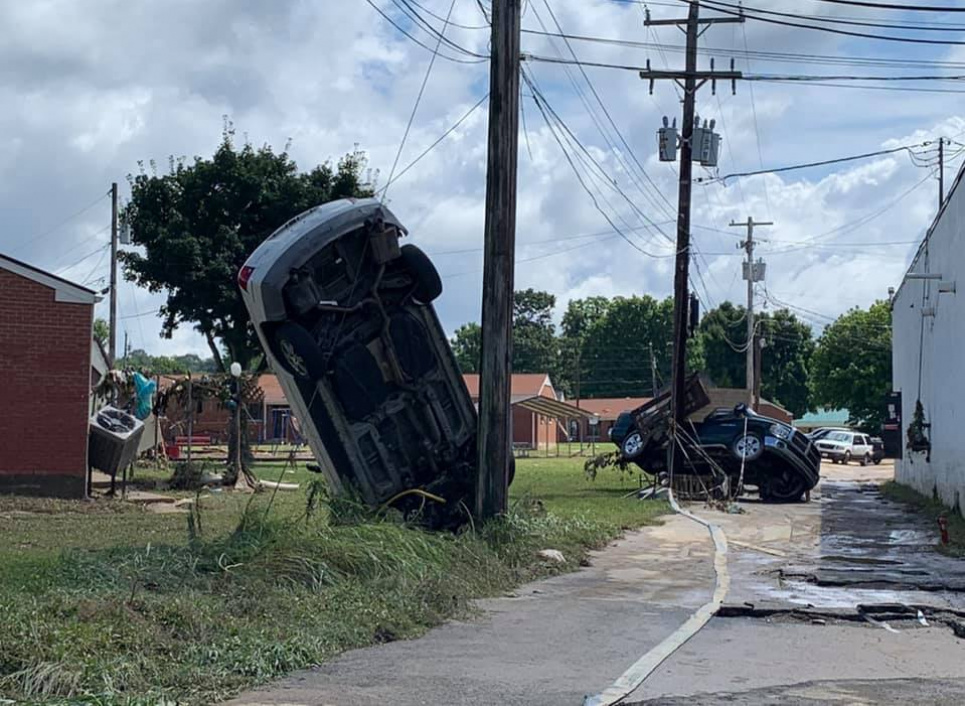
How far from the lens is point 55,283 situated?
20.0 metres

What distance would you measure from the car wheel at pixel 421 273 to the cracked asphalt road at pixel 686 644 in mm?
3329

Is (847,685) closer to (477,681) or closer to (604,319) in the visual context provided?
(477,681)

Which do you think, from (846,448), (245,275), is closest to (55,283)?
(245,275)

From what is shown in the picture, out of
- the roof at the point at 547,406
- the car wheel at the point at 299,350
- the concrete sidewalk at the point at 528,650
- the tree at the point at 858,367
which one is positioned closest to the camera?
the concrete sidewalk at the point at 528,650

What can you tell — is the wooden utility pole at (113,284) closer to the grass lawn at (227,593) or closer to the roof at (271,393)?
the grass lawn at (227,593)

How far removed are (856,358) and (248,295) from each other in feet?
204

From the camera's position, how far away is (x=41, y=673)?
6.37 meters

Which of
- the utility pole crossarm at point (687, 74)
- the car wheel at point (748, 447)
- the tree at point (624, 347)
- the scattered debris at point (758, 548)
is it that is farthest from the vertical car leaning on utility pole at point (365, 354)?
the tree at point (624, 347)

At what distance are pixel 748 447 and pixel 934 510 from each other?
13.1 feet

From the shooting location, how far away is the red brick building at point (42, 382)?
64.9ft

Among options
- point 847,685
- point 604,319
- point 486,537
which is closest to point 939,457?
point 486,537

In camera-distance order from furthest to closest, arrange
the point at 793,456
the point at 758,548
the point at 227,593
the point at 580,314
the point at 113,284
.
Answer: the point at 580,314 < the point at 113,284 < the point at 793,456 < the point at 758,548 < the point at 227,593

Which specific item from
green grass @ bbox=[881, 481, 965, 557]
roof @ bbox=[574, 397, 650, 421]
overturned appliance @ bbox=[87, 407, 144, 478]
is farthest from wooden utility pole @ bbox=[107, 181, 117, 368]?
roof @ bbox=[574, 397, 650, 421]

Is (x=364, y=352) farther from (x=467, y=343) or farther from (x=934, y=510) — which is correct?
(x=467, y=343)
